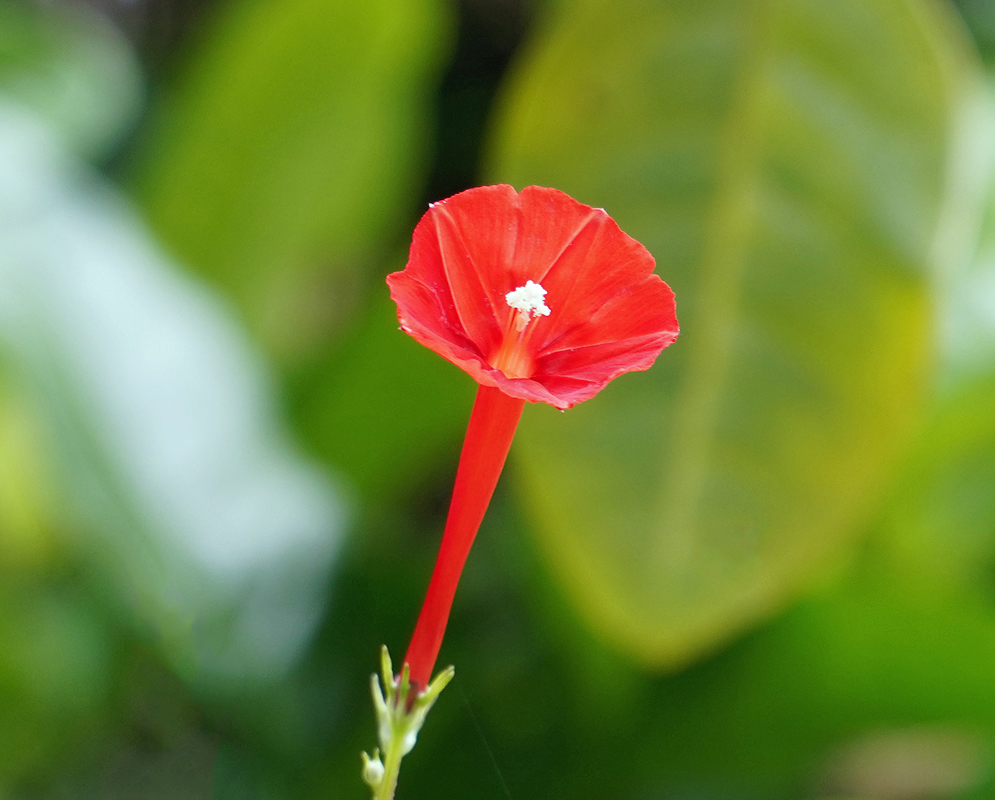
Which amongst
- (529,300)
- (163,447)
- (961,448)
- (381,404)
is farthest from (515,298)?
(961,448)

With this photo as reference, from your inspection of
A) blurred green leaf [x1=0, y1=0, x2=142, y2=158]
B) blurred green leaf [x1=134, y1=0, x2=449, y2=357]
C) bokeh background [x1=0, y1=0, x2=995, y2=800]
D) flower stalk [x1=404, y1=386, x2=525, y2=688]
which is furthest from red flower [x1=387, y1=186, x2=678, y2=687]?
blurred green leaf [x1=0, y1=0, x2=142, y2=158]

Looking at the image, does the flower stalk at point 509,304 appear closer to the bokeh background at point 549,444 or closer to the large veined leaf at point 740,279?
the bokeh background at point 549,444

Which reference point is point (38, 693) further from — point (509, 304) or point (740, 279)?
point (509, 304)

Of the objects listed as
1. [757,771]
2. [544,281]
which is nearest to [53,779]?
A: [757,771]

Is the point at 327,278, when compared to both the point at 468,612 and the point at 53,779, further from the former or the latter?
the point at 53,779

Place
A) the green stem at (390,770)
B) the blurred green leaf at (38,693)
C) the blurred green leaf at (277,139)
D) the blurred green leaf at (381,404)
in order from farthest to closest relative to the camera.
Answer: the blurred green leaf at (277,139) < the blurred green leaf at (381,404) < the blurred green leaf at (38,693) < the green stem at (390,770)

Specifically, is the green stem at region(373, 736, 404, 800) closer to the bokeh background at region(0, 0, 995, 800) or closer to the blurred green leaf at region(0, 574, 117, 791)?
the bokeh background at region(0, 0, 995, 800)

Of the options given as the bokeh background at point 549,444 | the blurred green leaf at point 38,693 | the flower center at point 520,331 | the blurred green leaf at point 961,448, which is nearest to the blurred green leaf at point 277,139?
the bokeh background at point 549,444
